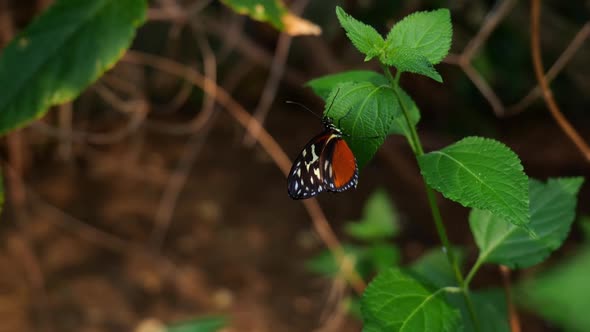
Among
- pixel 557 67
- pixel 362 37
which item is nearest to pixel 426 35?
pixel 362 37

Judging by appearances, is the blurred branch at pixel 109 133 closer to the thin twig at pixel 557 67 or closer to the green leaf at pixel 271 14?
the green leaf at pixel 271 14

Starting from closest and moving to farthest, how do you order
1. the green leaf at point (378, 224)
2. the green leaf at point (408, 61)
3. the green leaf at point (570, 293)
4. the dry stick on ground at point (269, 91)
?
the green leaf at point (570, 293), the green leaf at point (408, 61), the green leaf at point (378, 224), the dry stick on ground at point (269, 91)

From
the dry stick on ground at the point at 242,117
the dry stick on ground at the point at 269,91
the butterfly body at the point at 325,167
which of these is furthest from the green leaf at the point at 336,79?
the dry stick on ground at the point at 269,91

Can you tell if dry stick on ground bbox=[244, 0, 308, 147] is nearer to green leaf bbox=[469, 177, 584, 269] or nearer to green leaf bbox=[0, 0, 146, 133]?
green leaf bbox=[0, 0, 146, 133]

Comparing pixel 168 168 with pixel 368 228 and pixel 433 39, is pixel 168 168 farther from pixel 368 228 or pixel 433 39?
pixel 433 39

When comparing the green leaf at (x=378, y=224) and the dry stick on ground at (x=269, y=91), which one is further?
the dry stick on ground at (x=269, y=91)

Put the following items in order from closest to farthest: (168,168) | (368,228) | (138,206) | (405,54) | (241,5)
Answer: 1. (405,54)
2. (241,5)
3. (368,228)
4. (138,206)
5. (168,168)

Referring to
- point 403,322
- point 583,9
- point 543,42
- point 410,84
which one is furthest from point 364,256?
point 403,322
